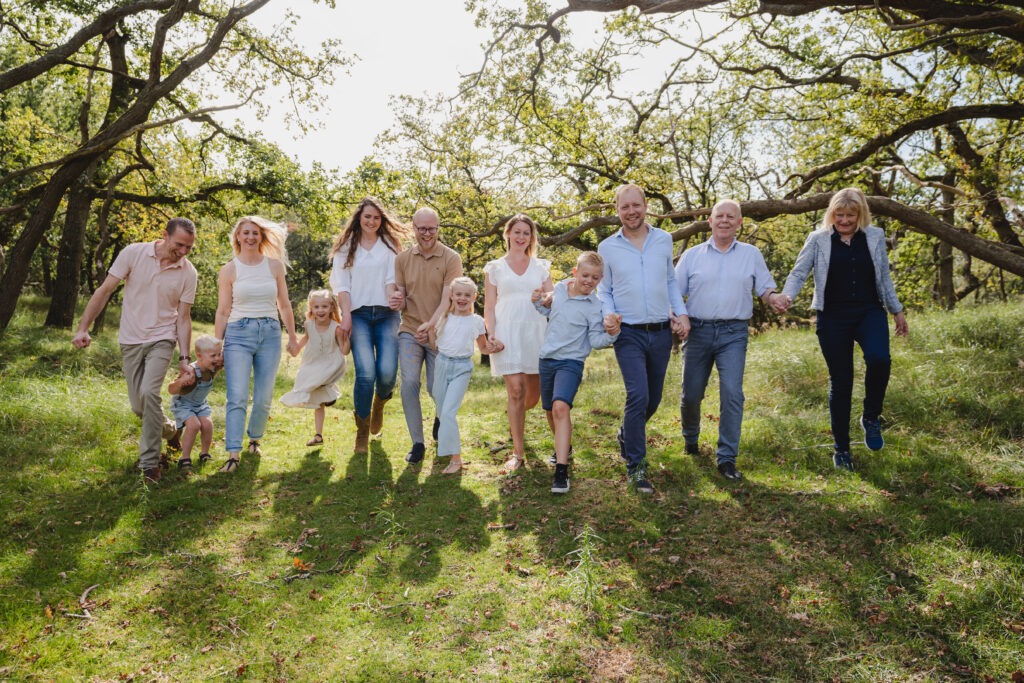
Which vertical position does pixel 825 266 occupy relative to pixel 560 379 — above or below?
above

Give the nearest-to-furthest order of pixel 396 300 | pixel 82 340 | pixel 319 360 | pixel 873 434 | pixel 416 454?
pixel 82 340 → pixel 873 434 → pixel 396 300 → pixel 416 454 → pixel 319 360

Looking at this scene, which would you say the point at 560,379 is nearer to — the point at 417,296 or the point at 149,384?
the point at 417,296

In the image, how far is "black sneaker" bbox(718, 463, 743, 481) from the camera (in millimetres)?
5375

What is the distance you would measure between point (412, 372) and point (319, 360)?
160 cm

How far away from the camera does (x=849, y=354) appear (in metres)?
5.38

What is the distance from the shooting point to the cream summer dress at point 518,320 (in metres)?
5.86

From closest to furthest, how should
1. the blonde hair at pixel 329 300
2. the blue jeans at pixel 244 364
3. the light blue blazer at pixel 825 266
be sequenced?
the light blue blazer at pixel 825 266 < the blue jeans at pixel 244 364 < the blonde hair at pixel 329 300

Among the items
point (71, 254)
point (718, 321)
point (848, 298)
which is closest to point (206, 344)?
point (718, 321)

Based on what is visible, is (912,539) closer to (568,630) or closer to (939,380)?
(568,630)

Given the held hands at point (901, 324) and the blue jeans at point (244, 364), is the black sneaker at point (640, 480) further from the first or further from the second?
the blue jeans at point (244, 364)

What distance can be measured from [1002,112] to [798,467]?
5342 mm

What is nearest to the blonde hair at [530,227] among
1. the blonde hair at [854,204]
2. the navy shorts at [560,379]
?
the navy shorts at [560,379]

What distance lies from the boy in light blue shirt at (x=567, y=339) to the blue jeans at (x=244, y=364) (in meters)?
2.83

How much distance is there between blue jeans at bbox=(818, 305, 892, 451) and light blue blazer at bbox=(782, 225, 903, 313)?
13cm
